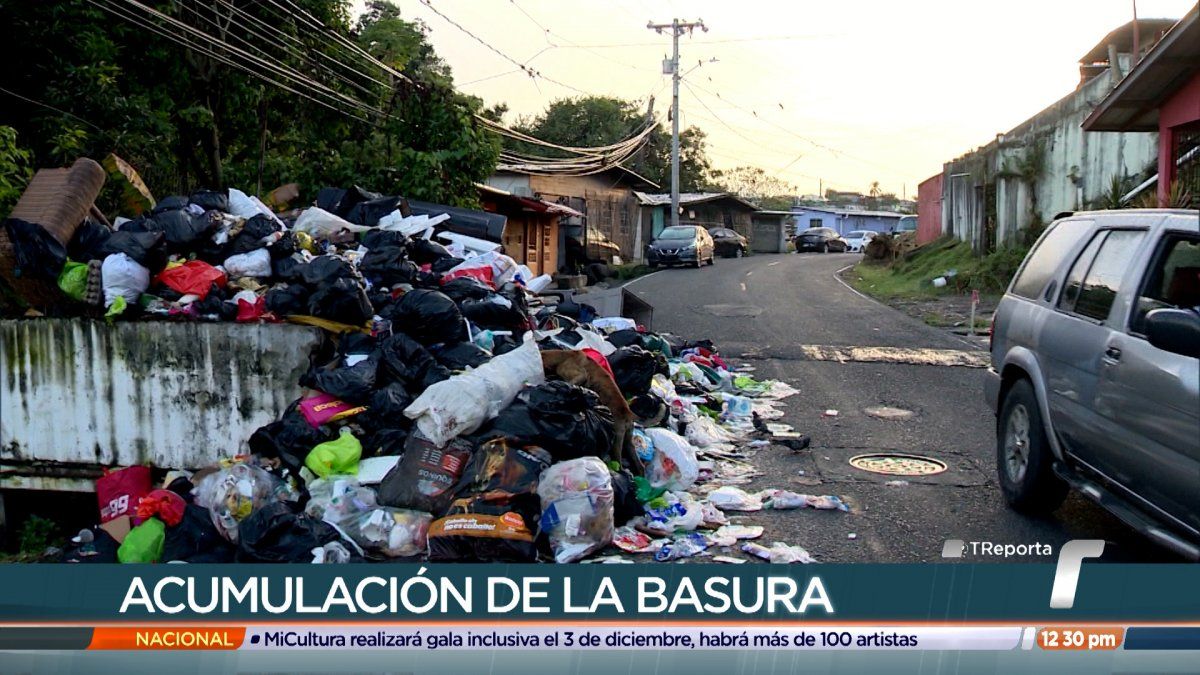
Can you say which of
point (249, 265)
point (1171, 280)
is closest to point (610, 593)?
point (1171, 280)

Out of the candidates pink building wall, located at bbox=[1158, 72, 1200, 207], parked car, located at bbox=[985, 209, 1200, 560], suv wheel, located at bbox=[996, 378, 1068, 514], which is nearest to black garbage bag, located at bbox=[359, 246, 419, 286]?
parked car, located at bbox=[985, 209, 1200, 560]

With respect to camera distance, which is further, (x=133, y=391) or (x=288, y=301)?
(x=133, y=391)

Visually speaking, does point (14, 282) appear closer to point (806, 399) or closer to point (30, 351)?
point (30, 351)

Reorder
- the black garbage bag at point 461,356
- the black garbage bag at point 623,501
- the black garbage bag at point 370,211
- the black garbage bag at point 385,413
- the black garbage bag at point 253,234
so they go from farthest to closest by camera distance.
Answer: the black garbage bag at point 370,211
the black garbage bag at point 253,234
the black garbage bag at point 461,356
the black garbage bag at point 385,413
the black garbage bag at point 623,501

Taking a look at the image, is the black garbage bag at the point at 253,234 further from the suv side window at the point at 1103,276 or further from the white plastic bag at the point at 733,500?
the suv side window at the point at 1103,276

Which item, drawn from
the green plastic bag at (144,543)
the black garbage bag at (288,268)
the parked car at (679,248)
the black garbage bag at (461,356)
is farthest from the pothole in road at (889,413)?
the parked car at (679,248)

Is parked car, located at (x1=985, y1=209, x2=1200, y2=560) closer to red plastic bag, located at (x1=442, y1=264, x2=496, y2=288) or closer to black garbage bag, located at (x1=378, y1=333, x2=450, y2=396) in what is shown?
black garbage bag, located at (x1=378, y1=333, x2=450, y2=396)

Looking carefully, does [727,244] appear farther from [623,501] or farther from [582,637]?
[582,637]

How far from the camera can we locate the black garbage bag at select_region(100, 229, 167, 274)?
755 cm

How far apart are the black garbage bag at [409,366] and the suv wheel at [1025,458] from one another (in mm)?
3742

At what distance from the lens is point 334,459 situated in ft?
20.1

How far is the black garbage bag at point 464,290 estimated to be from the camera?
8329 millimetres

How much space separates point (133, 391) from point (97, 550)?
1711mm

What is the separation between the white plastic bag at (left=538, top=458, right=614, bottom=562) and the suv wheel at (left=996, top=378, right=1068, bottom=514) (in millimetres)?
2482
